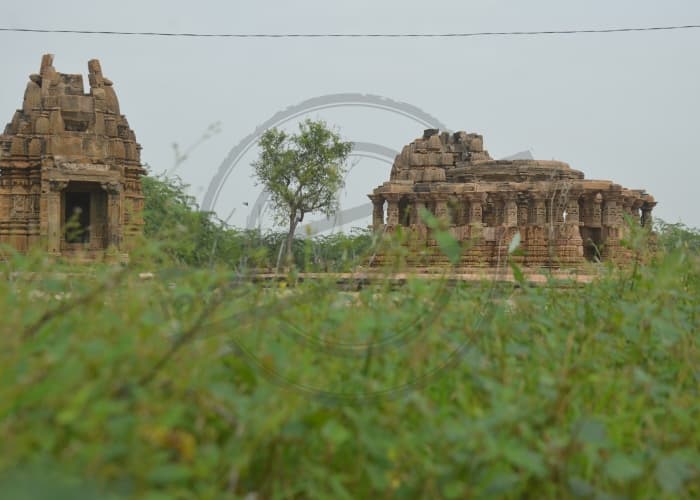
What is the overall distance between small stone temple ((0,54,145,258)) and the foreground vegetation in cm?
1663

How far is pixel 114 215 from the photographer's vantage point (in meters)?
19.5

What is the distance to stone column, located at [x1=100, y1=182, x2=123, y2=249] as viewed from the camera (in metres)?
19.4

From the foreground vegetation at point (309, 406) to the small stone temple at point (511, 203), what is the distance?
61.7ft

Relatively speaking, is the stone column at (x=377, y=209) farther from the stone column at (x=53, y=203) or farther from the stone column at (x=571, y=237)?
the stone column at (x=53, y=203)

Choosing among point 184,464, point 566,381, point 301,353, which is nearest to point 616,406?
point 566,381

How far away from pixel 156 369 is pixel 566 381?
1.18 metres

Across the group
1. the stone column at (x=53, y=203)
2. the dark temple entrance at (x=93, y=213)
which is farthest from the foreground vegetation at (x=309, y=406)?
the dark temple entrance at (x=93, y=213)

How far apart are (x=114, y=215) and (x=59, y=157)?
1.77 meters

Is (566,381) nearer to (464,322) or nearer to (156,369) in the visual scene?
(464,322)

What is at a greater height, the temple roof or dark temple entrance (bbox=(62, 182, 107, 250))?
the temple roof

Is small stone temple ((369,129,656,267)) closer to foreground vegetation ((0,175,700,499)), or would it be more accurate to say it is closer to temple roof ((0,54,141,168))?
temple roof ((0,54,141,168))

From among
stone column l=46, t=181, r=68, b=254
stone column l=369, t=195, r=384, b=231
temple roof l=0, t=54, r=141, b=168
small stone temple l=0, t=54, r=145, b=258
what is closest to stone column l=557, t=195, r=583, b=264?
stone column l=369, t=195, r=384, b=231

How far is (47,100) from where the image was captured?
753 inches

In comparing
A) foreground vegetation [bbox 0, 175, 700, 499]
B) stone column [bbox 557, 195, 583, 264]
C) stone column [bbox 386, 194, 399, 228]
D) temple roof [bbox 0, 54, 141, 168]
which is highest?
temple roof [bbox 0, 54, 141, 168]
